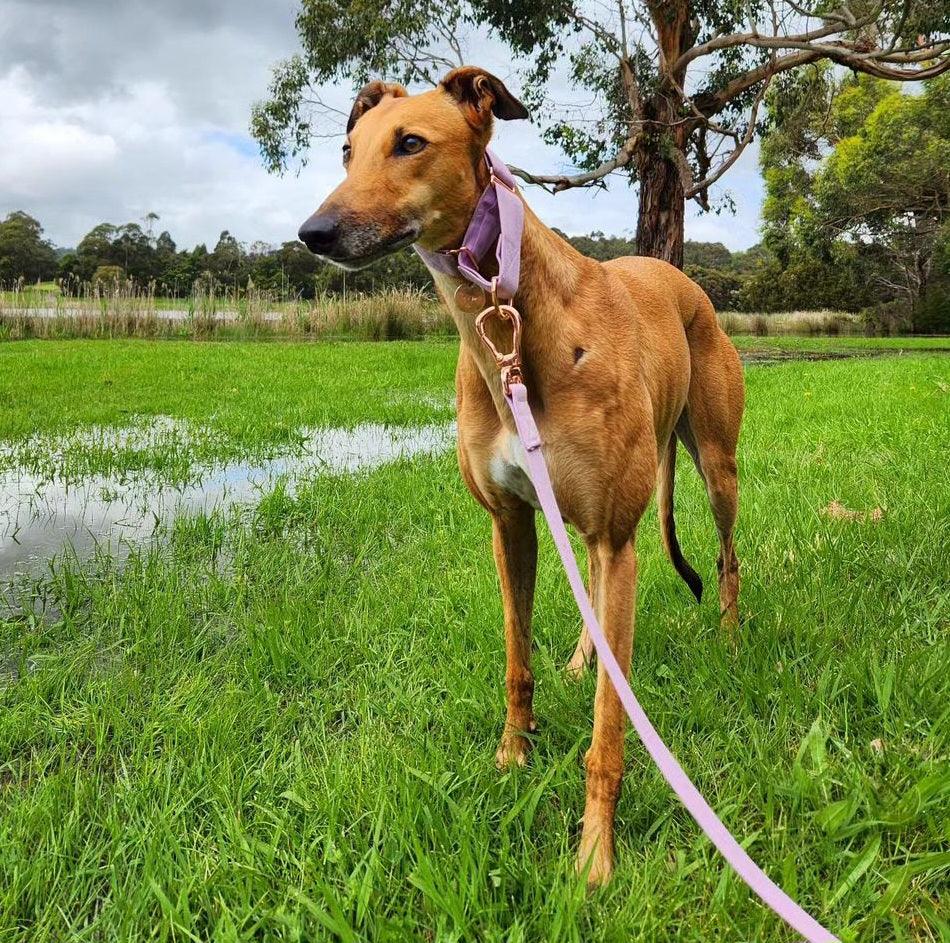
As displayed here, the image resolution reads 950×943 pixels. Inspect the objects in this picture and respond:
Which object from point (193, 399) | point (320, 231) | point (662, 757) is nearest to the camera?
A: point (662, 757)

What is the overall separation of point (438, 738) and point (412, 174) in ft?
5.50

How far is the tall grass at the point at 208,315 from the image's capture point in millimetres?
21094

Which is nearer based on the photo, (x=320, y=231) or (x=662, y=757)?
(x=662, y=757)

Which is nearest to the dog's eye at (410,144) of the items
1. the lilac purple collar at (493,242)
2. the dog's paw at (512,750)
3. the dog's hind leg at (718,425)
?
the lilac purple collar at (493,242)

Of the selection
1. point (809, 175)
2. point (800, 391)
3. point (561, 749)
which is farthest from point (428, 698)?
point (809, 175)

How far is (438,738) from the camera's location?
239 cm

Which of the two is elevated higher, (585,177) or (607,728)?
(585,177)

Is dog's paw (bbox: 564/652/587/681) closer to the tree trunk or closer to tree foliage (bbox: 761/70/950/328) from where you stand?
the tree trunk

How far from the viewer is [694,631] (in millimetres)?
3070

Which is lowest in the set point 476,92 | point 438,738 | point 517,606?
point 438,738

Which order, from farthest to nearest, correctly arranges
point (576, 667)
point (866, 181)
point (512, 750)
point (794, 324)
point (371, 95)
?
point (794, 324)
point (866, 181)
point (576, 667)
point (371, 95)
point (512, 750)

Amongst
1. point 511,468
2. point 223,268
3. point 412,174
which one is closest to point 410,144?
point 412,174

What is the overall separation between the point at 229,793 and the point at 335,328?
21117 mm

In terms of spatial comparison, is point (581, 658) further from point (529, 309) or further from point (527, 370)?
point (529, 309)
